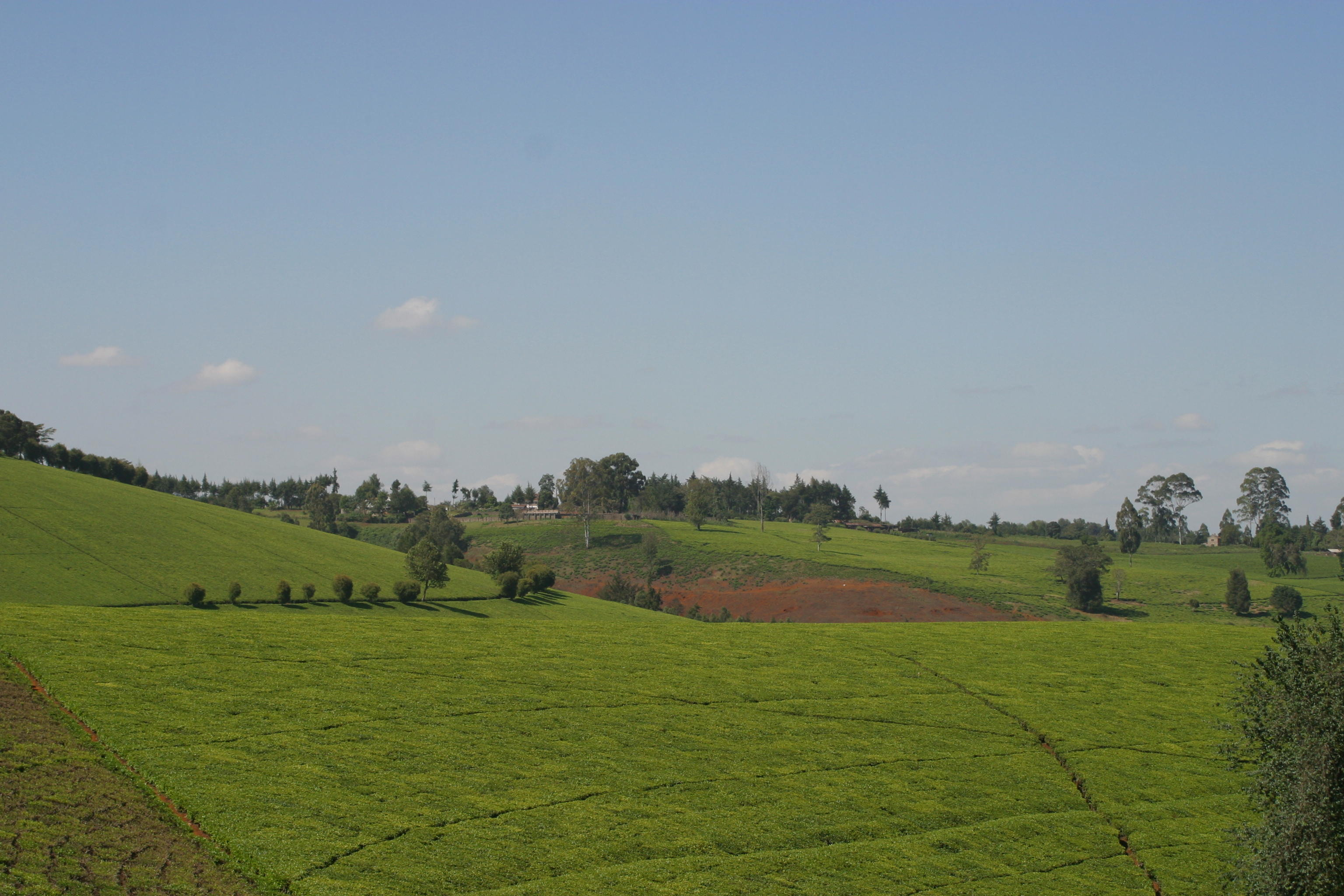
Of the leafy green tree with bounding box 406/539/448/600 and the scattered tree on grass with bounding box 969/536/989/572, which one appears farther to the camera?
the scattered tree on grass with bounding box 969/536/989/572

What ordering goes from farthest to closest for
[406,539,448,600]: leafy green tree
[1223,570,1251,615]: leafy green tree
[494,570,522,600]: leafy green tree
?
[1223,570,1251,615]: leafy green tree
[494,570,522,600]: leafy green tree
[406,539,448,600]: leafy green tree

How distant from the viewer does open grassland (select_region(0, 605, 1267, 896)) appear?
85.1 feet

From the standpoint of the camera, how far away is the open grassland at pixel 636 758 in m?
26.0

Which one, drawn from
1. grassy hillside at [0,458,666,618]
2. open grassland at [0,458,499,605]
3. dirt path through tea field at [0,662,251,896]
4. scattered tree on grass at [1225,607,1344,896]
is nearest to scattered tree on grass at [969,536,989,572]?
grassy hillside at [0,458,666,618]

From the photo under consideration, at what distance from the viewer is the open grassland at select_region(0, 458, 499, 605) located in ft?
215

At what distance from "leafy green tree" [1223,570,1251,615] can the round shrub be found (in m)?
2.66

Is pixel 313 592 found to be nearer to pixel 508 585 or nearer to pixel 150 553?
pixel 150 553

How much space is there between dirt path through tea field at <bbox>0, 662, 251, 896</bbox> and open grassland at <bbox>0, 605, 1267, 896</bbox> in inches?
43.9

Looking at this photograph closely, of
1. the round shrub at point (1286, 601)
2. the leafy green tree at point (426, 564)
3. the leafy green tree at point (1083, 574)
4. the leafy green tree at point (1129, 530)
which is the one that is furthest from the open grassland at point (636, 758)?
the leafy green tree at point (1129, 530)

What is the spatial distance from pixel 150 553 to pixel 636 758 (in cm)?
5786

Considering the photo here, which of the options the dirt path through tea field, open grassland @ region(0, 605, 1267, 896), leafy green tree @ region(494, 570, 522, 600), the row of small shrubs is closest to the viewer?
the dirt path through tea field

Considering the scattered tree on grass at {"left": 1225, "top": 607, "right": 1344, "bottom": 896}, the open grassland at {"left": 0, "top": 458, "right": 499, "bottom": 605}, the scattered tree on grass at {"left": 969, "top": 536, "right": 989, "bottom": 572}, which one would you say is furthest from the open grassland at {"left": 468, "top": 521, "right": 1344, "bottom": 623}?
the scattered tree on grass at {"left": 1225, "top": 607, "right": 1344, "bottom": 896}

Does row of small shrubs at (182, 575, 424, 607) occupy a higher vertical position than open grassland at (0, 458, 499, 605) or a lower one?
lower

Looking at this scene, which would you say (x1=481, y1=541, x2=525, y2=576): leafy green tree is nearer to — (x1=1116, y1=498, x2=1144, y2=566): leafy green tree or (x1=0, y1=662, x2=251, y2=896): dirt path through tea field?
(x1=0, y1=662, x2=251, y2=896): dirt path through tea field
